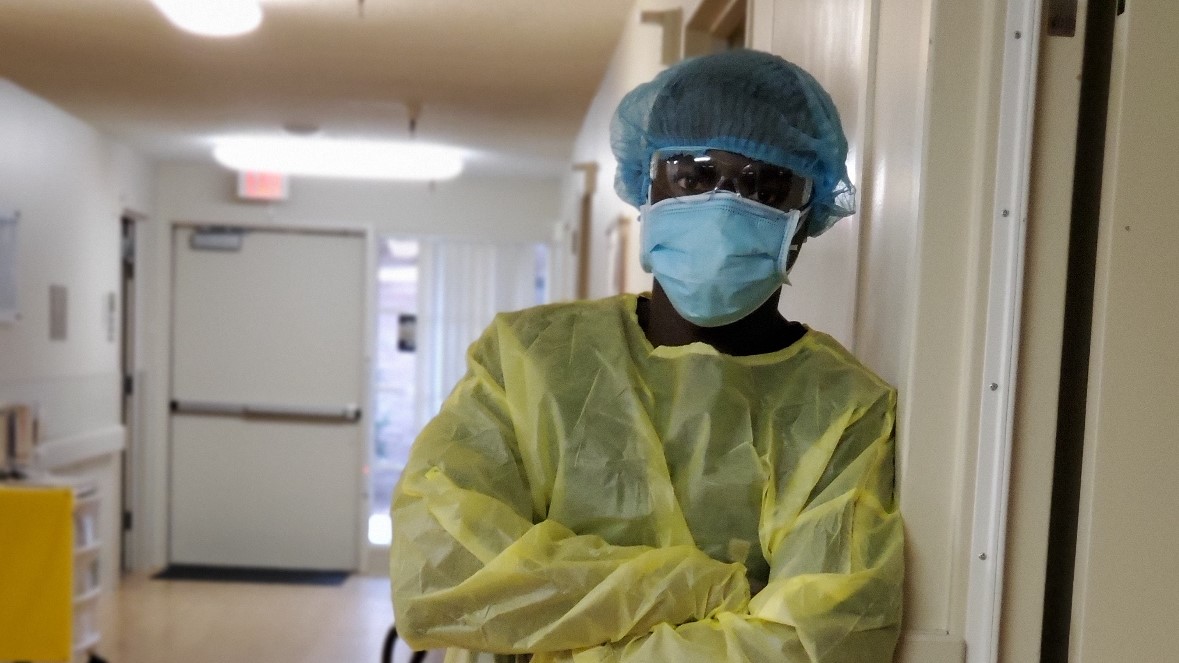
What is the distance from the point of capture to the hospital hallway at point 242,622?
4.10 m

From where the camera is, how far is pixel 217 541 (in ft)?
19.0

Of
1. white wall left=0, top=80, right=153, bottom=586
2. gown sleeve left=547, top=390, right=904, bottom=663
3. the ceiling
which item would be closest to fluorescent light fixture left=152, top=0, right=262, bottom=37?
the ceiling

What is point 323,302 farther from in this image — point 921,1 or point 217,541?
point 921,1

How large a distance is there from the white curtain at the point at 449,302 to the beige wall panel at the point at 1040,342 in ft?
16.5

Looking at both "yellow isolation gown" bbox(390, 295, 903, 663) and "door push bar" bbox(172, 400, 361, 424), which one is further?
"door push bar" bbox(172, 400, 361, 424)

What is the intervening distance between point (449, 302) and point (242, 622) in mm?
2164

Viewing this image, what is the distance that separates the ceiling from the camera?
282 cm

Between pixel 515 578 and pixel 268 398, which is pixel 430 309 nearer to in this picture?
pixel 268 398

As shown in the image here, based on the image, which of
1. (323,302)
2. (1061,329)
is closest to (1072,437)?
(1061,329)

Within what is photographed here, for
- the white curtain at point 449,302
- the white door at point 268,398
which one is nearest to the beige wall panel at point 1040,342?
the white curtain at point 449,302

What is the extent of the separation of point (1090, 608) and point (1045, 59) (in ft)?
1.68

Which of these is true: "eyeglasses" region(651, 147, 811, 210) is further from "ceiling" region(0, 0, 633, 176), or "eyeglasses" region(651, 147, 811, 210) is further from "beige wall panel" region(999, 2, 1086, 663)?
"ceiling" region(0, 0, 633, 176)

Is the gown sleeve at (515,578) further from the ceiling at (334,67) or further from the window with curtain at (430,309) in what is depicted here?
the window with curtain at (430,309)

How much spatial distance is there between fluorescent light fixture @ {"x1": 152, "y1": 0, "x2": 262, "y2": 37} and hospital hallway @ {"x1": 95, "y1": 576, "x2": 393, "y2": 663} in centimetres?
272
